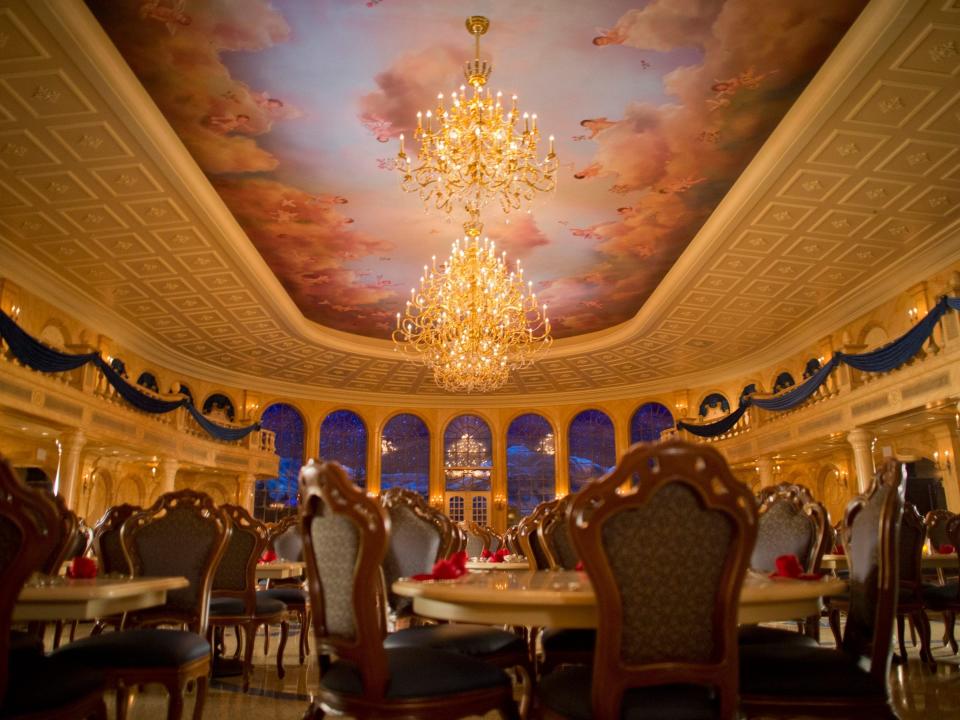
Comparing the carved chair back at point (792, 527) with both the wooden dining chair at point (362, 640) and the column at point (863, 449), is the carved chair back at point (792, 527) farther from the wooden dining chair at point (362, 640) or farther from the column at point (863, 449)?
the column at point (863, 449)

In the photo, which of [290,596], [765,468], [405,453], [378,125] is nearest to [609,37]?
[378,125]

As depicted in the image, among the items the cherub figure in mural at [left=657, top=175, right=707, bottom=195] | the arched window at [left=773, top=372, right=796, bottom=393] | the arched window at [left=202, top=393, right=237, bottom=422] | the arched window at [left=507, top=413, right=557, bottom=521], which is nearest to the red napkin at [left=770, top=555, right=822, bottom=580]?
the cherub figure in mural at [left=657, top=175, right=707, bottom=195]

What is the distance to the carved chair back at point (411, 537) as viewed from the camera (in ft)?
12.5

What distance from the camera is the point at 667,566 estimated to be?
6.10ft

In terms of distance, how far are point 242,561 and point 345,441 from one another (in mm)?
13637

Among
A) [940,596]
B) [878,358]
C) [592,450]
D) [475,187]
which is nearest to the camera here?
[940,596]

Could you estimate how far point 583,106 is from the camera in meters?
7.59

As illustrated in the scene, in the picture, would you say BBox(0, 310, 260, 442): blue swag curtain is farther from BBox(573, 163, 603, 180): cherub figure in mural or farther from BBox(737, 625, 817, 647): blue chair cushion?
BBox(737, 625, 817, 647): blue chair cushion

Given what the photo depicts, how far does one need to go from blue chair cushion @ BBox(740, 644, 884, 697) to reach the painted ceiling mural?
556cm

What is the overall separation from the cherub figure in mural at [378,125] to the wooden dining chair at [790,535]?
570 centimetres

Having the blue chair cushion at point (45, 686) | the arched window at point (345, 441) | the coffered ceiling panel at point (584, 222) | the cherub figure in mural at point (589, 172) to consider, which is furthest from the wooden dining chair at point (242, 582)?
the arched window at point (345, 441)

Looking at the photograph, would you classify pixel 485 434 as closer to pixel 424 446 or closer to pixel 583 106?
pixel 424 446

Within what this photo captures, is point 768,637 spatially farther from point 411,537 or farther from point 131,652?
point 131,652

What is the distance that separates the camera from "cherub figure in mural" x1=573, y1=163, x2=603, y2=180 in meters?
8.73
